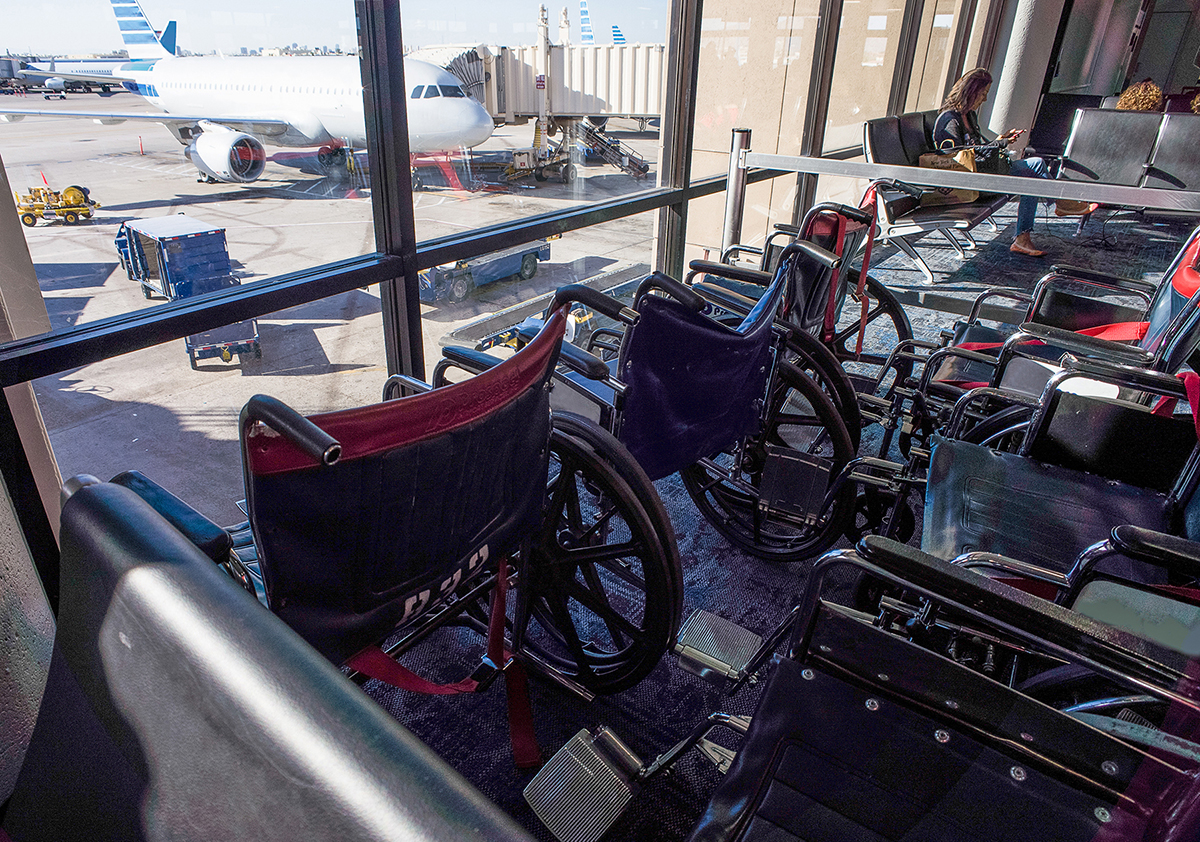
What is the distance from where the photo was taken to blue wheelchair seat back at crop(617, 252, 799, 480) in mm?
1474

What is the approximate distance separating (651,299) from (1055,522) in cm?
94

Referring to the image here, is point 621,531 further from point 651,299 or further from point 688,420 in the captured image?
point 651,299

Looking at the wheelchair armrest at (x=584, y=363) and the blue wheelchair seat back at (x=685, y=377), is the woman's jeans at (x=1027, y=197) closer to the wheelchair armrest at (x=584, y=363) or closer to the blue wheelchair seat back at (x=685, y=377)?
the blue wheelchair seat back at (x=685, y=377)

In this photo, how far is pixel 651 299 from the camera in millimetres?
1414

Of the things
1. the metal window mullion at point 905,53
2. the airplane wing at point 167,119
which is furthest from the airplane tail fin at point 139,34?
the metal window mullion at point 905,53

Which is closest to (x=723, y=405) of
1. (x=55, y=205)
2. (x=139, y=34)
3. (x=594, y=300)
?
(x=594, y=300)

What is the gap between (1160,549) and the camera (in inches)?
36.6

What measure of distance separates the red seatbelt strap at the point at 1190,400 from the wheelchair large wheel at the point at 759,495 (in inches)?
27.2

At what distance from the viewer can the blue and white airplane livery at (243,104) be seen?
6.42ft

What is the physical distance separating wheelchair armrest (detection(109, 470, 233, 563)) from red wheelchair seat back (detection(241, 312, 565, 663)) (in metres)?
0.04

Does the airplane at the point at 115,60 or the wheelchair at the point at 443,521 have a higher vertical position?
the airplane at the point at 115,60

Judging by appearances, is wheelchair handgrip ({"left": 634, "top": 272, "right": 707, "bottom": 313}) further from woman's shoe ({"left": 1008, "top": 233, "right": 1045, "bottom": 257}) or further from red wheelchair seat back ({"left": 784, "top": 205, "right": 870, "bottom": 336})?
woman's shoe ({"left": 1008, "top": 233, "right": 1045, "bottom": 257})

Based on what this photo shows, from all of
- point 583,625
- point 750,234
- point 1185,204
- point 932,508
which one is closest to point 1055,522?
point 932,508

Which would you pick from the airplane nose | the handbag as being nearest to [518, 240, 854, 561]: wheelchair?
the handbag
